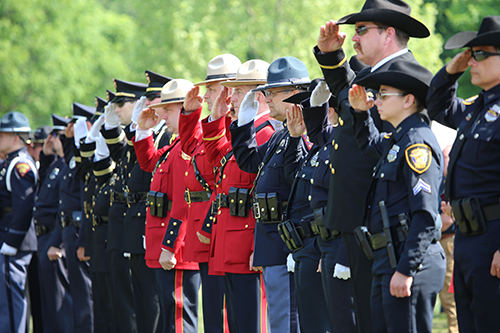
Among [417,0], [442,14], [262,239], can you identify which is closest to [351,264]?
[262,239]

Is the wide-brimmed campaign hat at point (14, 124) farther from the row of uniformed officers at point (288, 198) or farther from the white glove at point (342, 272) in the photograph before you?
the white glove at point (342, 272)

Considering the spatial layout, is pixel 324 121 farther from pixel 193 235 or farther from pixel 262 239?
pixel 193 235

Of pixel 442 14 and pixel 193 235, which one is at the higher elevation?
pixel 442 14

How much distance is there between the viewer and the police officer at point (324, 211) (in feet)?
15.0

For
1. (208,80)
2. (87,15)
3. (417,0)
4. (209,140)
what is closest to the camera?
(209,140)

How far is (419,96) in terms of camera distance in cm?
424

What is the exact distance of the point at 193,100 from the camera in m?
6.29

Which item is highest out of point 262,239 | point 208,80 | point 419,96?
point 208,80

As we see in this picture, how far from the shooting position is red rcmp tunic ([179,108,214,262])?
6.04m

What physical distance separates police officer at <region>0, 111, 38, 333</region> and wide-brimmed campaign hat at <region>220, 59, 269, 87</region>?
15.4ft

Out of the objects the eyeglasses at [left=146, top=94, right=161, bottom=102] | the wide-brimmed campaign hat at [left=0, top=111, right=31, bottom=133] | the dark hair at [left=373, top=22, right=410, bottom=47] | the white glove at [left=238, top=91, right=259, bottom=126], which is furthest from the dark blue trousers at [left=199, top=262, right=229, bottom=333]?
the wide-brimmed campaign hat at [left=0, top=111, right=31, bottom=133]

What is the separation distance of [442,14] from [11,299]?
57.0 feet

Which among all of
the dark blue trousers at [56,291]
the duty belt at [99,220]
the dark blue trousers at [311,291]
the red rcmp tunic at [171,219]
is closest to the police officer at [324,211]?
the dark blue trousers at [311,291]

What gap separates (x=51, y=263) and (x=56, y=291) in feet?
1.28
